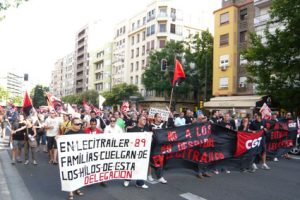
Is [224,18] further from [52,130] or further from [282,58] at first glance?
[52,130]

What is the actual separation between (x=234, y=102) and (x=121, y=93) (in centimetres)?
2390

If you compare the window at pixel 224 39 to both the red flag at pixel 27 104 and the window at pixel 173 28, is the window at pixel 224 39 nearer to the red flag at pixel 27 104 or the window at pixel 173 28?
the window at pixel 173 28

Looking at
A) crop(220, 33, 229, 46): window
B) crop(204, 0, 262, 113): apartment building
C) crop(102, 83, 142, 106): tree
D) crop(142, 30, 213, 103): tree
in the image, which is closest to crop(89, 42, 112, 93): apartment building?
crop(102, 83, 142, 106): tree

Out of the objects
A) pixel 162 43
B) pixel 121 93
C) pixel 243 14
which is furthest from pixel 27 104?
pixel 162 43

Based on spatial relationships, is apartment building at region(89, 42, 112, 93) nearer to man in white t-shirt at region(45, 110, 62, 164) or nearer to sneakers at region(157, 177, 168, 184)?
man in white t-shirt at region(45, 110, 62, 164)

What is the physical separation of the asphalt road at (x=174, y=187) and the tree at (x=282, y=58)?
11564mm

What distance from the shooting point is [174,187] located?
7.41 meters

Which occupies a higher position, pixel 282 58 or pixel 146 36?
pixel 146 36

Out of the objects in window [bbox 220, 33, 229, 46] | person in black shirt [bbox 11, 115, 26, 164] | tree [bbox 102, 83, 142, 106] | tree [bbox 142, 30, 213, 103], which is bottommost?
person in black shirt [bbox 11, 115, 26, 164]

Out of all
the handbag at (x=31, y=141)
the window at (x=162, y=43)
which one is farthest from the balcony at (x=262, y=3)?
the handbag at (x=31, y=141)

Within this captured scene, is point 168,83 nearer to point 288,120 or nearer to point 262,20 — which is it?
point 262,20

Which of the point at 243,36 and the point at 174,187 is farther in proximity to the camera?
the point at 243,36

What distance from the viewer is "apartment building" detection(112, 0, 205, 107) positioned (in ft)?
181

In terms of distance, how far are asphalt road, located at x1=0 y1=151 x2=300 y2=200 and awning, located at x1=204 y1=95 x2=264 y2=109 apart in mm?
22926
